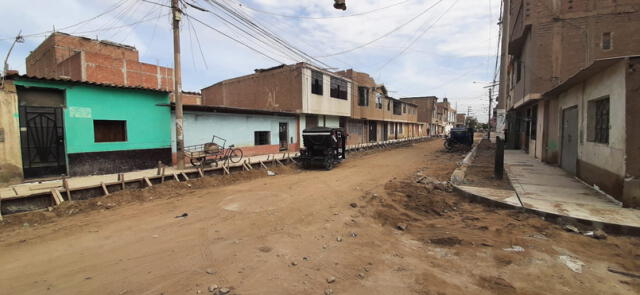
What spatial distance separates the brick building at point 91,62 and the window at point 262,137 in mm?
8982

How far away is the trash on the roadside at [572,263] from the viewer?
11.2 ft

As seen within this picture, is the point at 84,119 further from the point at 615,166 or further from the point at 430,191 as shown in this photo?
the point at 615,166

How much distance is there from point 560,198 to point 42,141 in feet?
49.5

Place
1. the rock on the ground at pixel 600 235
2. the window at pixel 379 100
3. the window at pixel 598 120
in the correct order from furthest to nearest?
the window at pixel 379 100
the window at pixel 598 120
the rock on the ground at pixel 600 235

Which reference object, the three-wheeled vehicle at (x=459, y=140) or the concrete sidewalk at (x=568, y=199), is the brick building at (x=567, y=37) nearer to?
the concrete sidewalk at (x=568, y=199)

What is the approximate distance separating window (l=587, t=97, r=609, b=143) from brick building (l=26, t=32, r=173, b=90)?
2294 centimetres

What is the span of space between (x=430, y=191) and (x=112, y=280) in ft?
24.1

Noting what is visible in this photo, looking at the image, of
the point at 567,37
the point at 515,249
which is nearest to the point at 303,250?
the point at 515,249

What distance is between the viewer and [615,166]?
5727 mm

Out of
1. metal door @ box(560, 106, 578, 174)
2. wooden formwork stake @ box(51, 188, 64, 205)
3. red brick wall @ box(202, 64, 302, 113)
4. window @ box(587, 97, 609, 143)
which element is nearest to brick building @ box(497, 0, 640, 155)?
metal door @ box(560, 106, 578, 174)

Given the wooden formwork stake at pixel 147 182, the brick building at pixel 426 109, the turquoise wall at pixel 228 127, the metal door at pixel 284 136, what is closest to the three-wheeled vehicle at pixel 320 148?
the turquoise wall at pixel 228 127

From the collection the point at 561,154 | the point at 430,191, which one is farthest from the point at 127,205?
the point at 561,154

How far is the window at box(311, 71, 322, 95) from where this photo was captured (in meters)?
20.2

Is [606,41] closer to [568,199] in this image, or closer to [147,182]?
[568,199]
